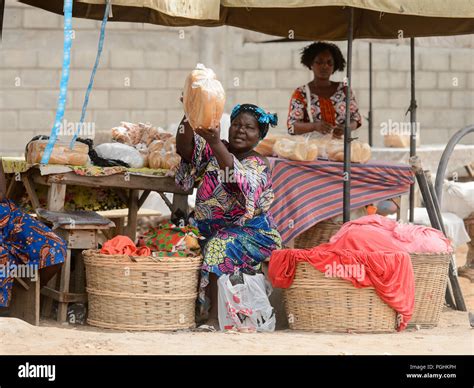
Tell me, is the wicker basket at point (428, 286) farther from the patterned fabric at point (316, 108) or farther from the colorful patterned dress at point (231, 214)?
the patterned fabric at point (316, 108)

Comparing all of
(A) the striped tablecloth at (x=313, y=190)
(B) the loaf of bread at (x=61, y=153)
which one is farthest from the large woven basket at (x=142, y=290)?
(A) the striped tablecloth at (x=313, y=190)

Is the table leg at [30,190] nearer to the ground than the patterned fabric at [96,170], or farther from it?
nearer to the ground

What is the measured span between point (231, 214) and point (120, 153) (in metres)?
0.93

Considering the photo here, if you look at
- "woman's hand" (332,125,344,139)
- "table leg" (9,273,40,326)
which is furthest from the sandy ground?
"woman's hand" (332,125,344,139)

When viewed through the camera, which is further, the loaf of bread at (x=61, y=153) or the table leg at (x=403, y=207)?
the table leg at (x=403, y=207)

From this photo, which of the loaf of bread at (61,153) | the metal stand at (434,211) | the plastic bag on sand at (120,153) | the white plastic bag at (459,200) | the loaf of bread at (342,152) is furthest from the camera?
the white plastic bag at (459,200)

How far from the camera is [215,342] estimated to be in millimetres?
5543

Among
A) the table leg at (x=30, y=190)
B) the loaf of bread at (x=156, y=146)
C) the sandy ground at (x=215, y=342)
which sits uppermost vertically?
the loaf of bread at (x=156, y=146)

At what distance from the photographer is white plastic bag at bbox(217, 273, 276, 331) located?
638 cm

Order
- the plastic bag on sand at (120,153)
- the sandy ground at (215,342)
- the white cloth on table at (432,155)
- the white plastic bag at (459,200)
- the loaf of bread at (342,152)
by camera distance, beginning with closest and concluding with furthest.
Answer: the sandy ground at (215,342), the plastic bag on sand at (120,153), the loaf of bread at (342,152), the white plastic bag at (459,200), the white cloth on table at (432,155)

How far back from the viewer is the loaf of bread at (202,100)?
231 inches

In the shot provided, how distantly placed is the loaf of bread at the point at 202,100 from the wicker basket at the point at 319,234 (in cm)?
185

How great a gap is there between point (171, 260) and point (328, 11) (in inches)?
101
